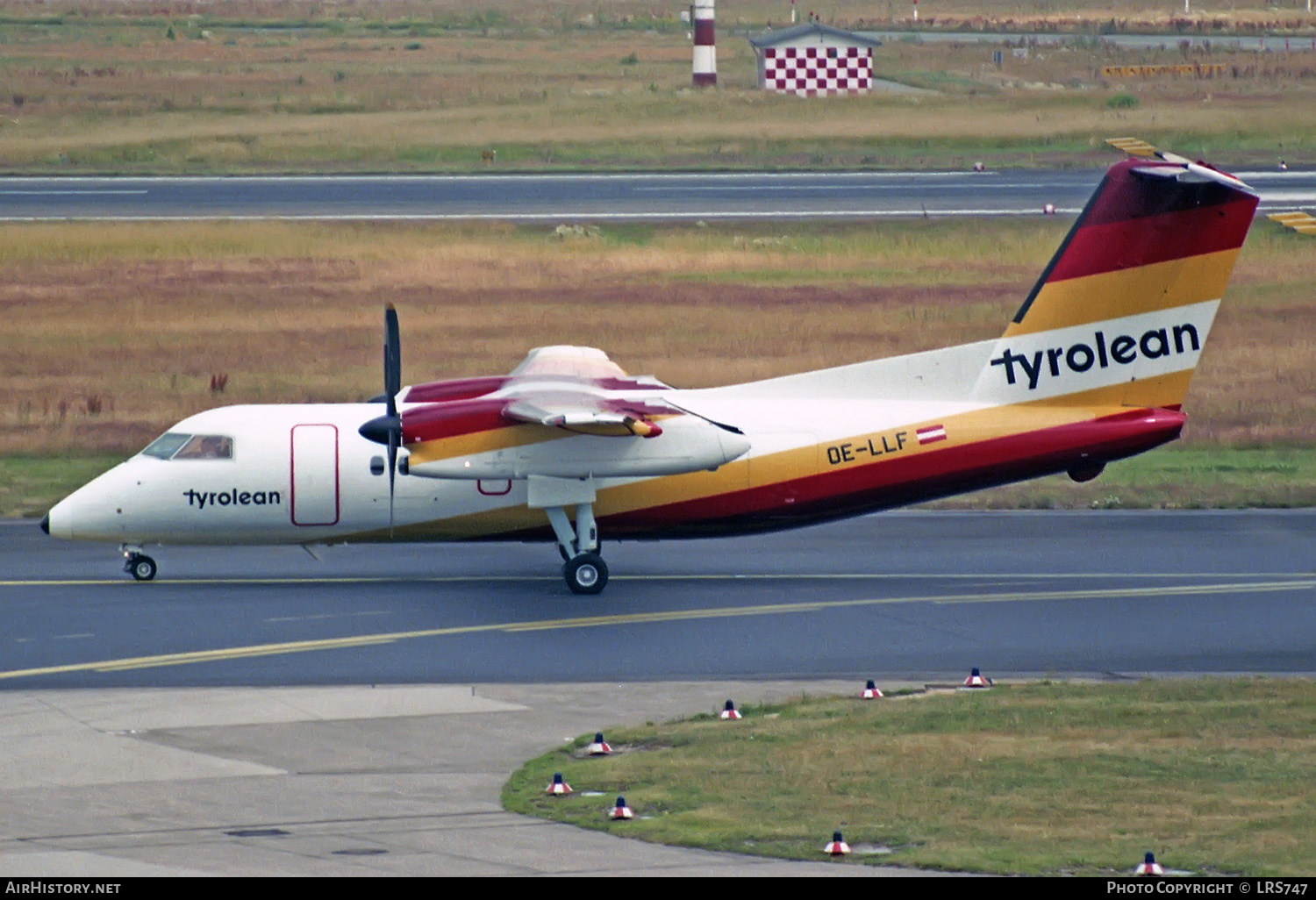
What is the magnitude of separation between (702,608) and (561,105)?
64.2 meters

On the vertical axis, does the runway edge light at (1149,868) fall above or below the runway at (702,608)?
below

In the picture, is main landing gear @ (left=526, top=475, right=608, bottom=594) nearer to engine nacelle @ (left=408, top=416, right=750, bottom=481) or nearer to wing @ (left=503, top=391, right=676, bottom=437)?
engine nacelle @ (left=408, top=416, right=750, bottom=481)

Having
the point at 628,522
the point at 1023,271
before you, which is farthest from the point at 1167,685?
the point at 1023,271

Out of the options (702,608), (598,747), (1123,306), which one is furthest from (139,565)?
(1123,306)

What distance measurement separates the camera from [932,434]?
25.4 metres

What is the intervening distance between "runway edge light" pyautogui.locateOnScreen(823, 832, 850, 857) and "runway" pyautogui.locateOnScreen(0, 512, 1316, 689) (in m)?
7.35

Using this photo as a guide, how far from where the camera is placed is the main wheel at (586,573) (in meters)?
25.1

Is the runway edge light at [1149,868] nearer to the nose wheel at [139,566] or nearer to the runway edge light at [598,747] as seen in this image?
the runway edge light at [598,747]

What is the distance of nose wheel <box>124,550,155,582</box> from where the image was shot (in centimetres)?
2603

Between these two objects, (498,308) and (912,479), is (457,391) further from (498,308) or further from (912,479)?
(498,308)

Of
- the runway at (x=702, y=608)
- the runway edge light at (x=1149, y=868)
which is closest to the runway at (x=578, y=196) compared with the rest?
the runway at (x=702, y=608)

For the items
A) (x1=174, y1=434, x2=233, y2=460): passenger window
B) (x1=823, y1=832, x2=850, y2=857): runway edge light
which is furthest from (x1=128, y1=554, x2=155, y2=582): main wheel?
(x1=823, y1=832, x2=850, y2=857): runway edge light

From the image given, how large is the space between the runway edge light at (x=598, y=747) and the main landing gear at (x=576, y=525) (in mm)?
7157

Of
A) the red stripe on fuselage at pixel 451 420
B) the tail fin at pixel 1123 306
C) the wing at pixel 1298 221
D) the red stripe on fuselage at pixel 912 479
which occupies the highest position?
the wing at pixel 1298 221
